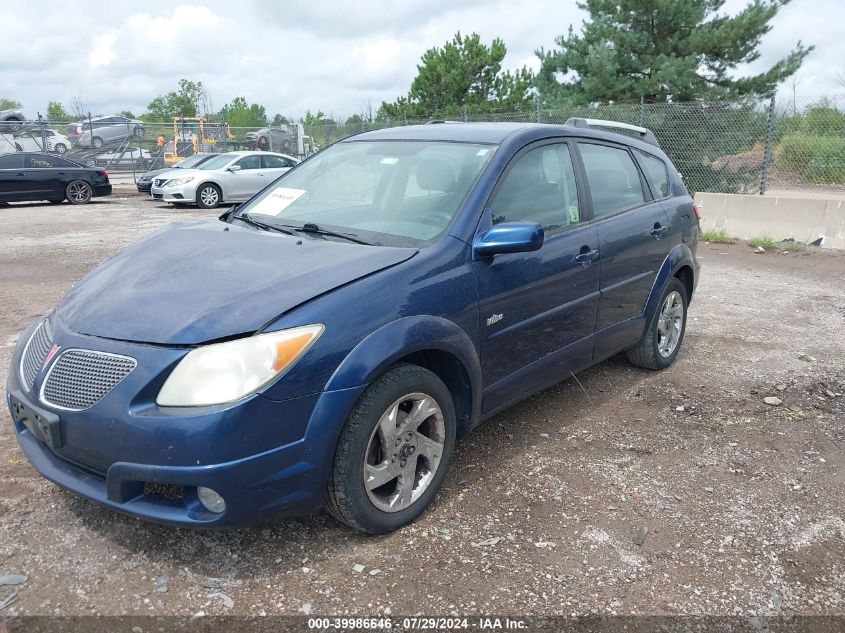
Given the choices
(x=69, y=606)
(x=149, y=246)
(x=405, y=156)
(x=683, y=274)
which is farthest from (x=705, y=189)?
(x=69, y=606)

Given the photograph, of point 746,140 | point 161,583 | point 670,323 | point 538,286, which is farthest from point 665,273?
point 746,140

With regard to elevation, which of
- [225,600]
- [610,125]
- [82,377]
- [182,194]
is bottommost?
[225,600]

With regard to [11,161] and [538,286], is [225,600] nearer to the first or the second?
[538,286]

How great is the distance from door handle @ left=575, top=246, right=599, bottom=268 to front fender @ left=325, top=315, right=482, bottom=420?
994 mm

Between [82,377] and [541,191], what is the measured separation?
7.95ft

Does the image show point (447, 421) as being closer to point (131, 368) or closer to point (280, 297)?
point (280, 297)

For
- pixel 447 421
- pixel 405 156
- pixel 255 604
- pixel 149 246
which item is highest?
pixel 405 156

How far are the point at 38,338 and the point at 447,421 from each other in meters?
1.79

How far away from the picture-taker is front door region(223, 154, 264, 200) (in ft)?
56.7

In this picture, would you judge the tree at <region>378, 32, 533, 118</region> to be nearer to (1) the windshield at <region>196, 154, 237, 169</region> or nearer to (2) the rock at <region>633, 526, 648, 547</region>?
(1) the windshield at <region>196, 154, 237, 169</region>

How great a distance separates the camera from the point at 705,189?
1569 cm

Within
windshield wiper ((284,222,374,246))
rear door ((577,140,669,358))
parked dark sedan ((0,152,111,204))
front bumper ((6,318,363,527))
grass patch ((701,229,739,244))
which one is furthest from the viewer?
parked dark sedan ((0,152,111,204))

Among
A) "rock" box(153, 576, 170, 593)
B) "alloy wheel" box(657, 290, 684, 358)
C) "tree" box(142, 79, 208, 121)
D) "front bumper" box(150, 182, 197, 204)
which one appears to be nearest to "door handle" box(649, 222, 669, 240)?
"alloy wheel" box(657, 290, 684, 358)

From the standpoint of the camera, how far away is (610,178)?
14.5 feet
